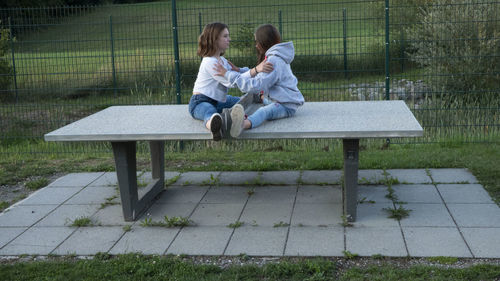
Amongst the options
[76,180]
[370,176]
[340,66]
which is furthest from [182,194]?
[340,66]

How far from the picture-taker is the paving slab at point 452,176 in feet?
19.6

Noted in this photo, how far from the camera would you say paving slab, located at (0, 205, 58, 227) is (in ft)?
17.7

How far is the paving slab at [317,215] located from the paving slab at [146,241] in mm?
1048

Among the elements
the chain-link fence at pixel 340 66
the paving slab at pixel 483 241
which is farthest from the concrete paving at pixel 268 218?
the chain-link fence at pixel 340 66

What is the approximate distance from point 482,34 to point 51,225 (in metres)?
7.94

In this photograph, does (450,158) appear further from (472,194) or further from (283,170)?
(283,170)

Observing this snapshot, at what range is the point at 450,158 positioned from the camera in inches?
265

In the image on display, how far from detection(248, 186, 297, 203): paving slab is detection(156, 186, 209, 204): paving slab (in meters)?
0.54

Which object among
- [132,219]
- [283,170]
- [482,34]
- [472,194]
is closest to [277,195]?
[283,170]

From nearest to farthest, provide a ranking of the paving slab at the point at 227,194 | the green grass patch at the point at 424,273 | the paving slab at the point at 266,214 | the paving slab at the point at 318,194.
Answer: the green grass patch at the point at 424,273 → the paving slab at the point at 266,214 → the paving slab at the point at 318,194 → the paving slab at the point at 227,194

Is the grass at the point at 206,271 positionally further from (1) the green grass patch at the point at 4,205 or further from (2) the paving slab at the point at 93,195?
(1) the green grass patch at the point at 4,205

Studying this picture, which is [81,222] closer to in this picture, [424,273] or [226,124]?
[226,124]

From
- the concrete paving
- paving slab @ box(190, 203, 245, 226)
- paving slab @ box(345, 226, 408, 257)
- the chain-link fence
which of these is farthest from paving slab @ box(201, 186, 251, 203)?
the chain-link fence

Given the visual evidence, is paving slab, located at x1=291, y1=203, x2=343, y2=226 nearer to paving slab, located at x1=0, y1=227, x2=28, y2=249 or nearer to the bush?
paving slab, located at x1=0, y1=227, x2=28, y2=249
